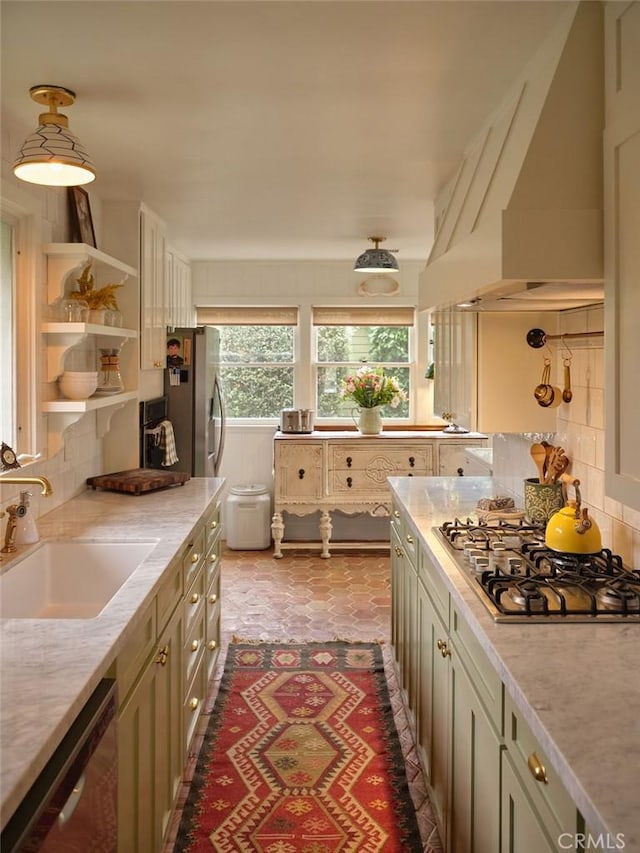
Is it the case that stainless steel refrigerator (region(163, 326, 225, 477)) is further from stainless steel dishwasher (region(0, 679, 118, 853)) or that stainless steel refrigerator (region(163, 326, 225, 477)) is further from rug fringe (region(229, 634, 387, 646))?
stainless steel dishwasher (region(0, 679, 118, 853))

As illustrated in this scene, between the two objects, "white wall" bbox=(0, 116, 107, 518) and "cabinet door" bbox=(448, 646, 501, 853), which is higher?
"white wall" bbox=(0, 116, 107, 518)

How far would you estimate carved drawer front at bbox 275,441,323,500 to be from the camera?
5727 millimetres

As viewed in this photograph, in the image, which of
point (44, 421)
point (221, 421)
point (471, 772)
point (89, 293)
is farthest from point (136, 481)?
point (471, 772)

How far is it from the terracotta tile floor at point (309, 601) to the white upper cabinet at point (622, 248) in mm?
1721

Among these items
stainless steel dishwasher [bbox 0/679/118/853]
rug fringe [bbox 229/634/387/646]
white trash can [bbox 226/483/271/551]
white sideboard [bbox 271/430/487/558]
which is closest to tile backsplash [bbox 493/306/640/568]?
stainless steel dishwasher [bbox 0/679/118/853]

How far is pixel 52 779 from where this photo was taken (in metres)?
1.21

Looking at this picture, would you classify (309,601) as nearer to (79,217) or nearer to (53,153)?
(79,217)

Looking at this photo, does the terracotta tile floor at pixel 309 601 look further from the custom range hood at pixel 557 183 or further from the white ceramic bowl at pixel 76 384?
the custom range hood at pixel 557 183

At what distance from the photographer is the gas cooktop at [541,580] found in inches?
68.9

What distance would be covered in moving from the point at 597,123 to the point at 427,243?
342cm

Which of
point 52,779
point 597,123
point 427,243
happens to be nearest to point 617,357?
point 597,123

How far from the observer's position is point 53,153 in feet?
7.07

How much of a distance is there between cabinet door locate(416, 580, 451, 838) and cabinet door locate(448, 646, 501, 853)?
11 centimetres

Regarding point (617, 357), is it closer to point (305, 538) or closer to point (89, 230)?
point (89, 230)
